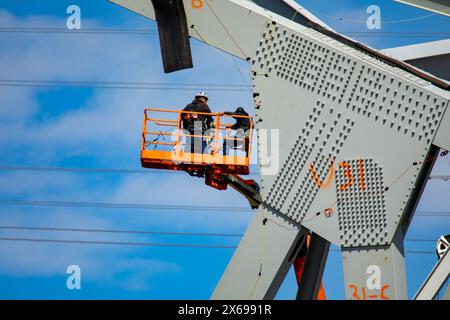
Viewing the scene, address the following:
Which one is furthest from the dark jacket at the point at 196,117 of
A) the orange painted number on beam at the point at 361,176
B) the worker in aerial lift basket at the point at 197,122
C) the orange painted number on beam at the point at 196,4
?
the orange painted number on beam at the point at 361,176

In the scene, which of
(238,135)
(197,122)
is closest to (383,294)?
(238,135)

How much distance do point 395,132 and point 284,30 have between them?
321cm

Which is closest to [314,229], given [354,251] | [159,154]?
[354,251]

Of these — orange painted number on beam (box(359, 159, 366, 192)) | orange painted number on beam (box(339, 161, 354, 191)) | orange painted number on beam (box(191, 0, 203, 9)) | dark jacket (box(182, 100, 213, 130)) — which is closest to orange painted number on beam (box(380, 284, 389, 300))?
orange painted number on beam (box(359, 159, 366, 192))

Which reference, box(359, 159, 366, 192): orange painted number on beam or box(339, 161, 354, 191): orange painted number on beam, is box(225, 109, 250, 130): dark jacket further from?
box(359, 159, 366, 192): orange painted number on beam

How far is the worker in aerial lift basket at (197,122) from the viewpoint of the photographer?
19.8m

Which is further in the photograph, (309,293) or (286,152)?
(309,293)

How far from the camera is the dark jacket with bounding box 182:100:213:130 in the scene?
66.1 ft

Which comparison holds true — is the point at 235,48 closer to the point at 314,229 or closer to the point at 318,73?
the point at 318,73

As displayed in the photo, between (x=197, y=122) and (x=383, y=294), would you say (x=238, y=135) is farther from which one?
(x=383, y=294)

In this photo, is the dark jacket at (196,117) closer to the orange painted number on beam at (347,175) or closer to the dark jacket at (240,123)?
the dark jacket at (240,123)

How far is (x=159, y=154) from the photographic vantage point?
776 inches

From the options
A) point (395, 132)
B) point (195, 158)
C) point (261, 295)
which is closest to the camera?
point (395, 132)

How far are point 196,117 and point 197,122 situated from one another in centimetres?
11
